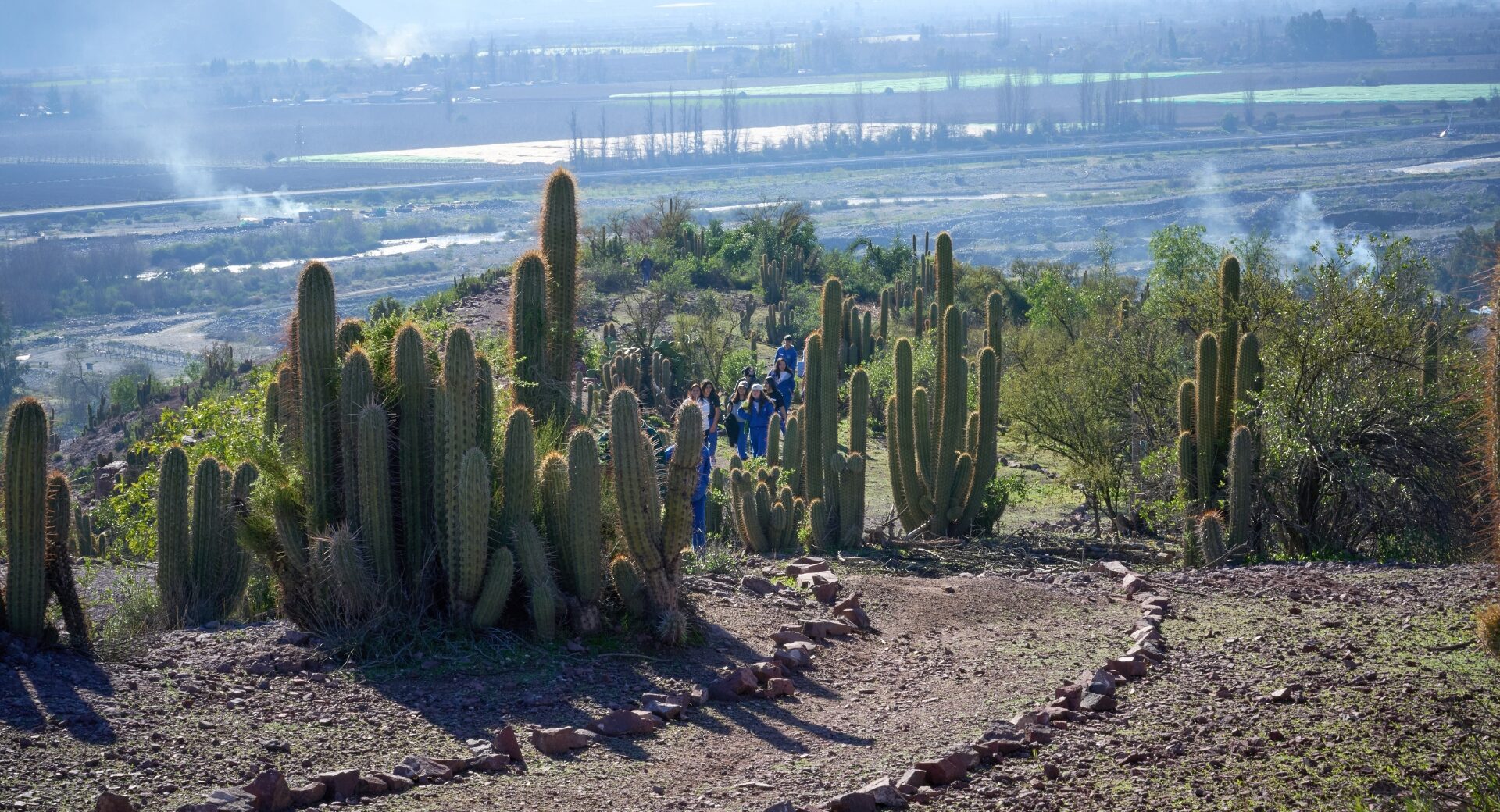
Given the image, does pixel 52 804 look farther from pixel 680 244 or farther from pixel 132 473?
pixel 680 244

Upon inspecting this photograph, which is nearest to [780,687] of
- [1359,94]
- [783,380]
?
[783,380]

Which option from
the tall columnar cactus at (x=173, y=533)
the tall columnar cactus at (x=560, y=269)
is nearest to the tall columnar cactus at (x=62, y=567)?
the tall columnar cactus at (x=173, y=533)

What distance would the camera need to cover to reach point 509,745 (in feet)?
25.8

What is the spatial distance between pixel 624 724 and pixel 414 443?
3.01 m

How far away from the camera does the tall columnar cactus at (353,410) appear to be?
1011 cm

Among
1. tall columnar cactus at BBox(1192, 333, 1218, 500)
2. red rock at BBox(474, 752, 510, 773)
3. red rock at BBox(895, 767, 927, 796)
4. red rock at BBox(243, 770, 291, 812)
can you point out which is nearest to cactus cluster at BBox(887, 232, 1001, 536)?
tall columnar cactus at BBox(1192, 333, 1218, 500)

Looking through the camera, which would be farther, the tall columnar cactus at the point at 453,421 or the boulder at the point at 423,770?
the tall columnar cactus at the point at 453,421

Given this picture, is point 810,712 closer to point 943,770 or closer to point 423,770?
point 943,770

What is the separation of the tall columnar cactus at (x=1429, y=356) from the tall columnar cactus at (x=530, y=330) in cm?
942

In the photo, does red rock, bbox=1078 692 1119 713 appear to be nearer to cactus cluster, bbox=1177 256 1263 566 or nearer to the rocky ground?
the rocky ground

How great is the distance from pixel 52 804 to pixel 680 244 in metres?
39.4

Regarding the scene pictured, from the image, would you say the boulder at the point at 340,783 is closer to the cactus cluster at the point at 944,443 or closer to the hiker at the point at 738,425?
the cactus cluster at the point at 944,443

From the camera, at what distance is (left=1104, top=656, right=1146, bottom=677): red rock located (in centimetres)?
940

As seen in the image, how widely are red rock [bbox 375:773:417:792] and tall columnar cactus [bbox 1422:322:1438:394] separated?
1196 centimetres
